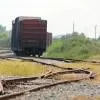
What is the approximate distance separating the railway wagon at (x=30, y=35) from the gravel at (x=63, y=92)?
26129 millimetres

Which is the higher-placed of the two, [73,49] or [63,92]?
[73,49]

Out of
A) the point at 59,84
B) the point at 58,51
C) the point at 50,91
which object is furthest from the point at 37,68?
→ the point at 58,51

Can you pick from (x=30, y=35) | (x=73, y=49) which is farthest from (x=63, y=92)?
(x=73, y=49)

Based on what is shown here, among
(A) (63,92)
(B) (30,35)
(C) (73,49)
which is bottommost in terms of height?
(A) (63,92)

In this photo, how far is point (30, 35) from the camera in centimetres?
4203

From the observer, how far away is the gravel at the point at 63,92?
11.5 metres

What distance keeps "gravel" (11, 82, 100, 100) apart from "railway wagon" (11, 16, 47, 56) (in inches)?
1029

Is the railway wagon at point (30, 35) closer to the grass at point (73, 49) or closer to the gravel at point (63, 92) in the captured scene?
the grass at point (73, 49)

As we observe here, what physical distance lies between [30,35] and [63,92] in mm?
29475

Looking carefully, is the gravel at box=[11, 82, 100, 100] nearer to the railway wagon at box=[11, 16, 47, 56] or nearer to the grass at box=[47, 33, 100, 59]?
the railway wagon at box=[11, 16, 47, 56]

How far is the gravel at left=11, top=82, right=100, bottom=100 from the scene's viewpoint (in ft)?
37.7

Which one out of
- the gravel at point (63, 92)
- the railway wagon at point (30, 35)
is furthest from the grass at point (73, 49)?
the gravel at point (63, 92)

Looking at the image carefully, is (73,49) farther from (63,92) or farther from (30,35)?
(63,92)

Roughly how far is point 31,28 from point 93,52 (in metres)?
6.53
